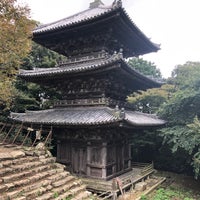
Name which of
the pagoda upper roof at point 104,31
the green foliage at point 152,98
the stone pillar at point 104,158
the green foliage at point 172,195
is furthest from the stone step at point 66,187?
the green foliage at point 152,98

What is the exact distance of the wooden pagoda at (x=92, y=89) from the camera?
41.4 ft

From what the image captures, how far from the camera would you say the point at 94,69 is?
12.6 metres

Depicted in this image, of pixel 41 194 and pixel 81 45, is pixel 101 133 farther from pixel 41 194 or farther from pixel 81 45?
pixel 81 45

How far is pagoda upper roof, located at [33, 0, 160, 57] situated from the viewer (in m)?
13.0

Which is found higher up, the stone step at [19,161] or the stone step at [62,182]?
the stone step at [19,161]

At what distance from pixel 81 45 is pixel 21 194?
10023 millimetres

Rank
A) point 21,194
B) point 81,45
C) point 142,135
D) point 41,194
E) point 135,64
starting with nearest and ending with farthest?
point 21,194 < point 41,194 < point 81,45 < point 142,135 < point 135,64

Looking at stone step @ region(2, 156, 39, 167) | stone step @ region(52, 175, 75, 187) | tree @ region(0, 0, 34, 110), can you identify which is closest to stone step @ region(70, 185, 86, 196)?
stone step @ region(52, 175, 75, 187)

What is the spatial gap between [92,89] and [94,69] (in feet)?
6.06

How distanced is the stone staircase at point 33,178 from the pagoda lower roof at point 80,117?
2086 millimetres

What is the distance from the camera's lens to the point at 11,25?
11875 millimetres

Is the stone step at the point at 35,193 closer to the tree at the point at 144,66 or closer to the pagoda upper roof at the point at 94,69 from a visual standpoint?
the pagoda upper roof at the point at 94,69

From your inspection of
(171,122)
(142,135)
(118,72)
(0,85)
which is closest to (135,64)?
(142,135)

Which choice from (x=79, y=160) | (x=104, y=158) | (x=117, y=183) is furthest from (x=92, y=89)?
(x=117, y=183)
